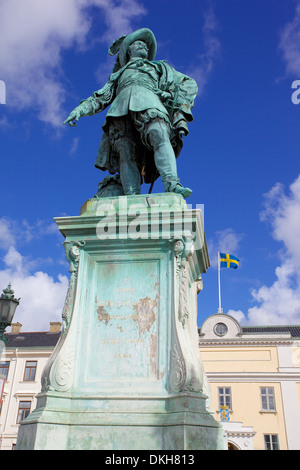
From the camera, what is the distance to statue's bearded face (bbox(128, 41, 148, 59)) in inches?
253

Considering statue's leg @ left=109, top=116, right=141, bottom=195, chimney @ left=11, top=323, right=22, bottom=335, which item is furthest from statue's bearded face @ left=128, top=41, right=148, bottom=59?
chimney @ left=11, top=323, right=22, bottom=335

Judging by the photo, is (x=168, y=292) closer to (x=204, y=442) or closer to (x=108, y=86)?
(x=204, y=442)

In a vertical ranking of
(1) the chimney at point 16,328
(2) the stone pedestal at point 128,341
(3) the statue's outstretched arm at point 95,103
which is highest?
(1) the chimney at point 16,328

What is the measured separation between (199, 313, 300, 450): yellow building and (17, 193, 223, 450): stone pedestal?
1205 inches

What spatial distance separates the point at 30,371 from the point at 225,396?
51.8 ft

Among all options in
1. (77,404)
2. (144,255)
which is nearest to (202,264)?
(144,255)

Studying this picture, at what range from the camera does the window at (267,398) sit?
1337 inches

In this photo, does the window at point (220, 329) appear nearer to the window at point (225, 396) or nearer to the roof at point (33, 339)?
the window at point (225, 396)

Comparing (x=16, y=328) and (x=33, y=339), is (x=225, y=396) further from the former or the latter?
(x=16, y=328)

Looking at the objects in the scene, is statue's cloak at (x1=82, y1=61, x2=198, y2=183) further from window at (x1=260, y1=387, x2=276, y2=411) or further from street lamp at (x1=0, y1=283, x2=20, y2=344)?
window at (x1=260, y1=387, x2=276, y2=411)

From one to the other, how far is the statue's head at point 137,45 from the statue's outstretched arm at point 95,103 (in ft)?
1.96

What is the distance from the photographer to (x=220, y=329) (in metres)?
37.6

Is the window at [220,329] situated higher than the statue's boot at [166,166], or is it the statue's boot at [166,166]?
the window at [220,329]

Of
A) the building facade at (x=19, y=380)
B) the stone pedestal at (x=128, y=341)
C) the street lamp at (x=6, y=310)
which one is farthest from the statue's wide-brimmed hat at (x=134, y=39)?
the building facade at (x=19, y=380)
